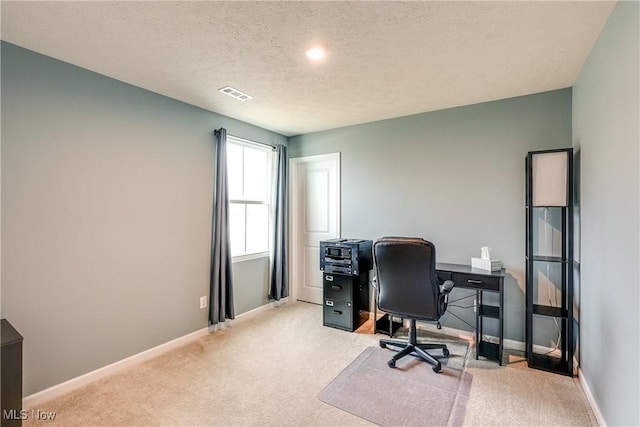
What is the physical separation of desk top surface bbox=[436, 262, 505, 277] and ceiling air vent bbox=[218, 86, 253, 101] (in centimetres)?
252

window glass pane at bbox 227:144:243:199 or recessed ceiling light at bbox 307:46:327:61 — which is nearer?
recessed ceiling light at bbox 307:46:327:61

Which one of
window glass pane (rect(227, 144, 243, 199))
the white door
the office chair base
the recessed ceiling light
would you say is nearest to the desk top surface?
the office chair base

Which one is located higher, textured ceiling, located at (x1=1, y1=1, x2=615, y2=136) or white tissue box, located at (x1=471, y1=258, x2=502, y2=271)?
textured ceiling, located at (x1=1, y1=1, x2=615, y2=136)

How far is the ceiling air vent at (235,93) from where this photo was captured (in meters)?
2.71

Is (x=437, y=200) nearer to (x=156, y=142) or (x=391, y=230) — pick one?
(x=391, y=230)

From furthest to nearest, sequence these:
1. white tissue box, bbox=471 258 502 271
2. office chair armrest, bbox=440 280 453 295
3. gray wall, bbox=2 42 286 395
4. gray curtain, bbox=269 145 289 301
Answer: gray curtain, bbox=269 145 289 301 < white tissue box, bbox=471 258 502 271 < office chair armrest, bbox=440 280 453 295 < gray wall, bbox=2 42 286 395

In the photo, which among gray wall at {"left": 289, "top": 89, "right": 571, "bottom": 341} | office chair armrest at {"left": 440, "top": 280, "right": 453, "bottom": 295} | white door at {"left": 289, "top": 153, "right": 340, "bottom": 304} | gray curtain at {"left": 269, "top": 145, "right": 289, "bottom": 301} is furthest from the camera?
white door at {"left": 289, "top": 153, "right": 340, "bottom": 304}

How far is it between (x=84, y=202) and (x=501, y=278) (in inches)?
137

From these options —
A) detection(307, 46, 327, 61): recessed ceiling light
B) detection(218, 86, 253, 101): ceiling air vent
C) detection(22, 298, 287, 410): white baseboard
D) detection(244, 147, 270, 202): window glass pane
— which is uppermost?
detection(307, 46, 327, 61): recessed ceiling light

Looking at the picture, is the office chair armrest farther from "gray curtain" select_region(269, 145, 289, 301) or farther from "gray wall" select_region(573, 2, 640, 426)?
"gray curtain" select_region(269, 145, 289, 301)

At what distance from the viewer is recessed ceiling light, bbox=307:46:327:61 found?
2051 mm

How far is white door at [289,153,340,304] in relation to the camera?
4.20 meters

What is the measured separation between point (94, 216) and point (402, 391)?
8.93 ft

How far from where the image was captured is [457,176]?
323 centimetres
